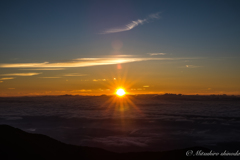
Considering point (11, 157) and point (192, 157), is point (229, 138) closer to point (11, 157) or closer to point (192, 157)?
point (192, 157)

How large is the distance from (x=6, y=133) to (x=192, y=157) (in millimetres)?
6914

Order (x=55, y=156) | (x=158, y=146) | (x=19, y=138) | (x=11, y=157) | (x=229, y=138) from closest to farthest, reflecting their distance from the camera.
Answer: (x=11, y=157), (x=55, y=156), (x=19, y=138), (x=158, y=146), (x=229, y=138)

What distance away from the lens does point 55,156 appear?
788cm

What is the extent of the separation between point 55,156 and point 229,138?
1400cm

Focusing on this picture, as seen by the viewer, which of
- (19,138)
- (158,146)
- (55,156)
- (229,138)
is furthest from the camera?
(229,138)

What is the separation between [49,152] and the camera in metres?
8.00

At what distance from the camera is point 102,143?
15484 mm

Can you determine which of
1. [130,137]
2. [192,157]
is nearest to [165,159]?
[192,157]

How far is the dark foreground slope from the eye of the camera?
24.8 feet

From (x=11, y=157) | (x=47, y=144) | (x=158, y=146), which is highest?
(x=158, y=146)

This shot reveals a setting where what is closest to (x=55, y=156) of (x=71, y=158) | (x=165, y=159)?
(x=71, y=158)

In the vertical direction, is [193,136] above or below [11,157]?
above

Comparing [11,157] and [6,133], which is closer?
[11,157]

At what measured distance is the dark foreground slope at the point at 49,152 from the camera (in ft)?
24.8
